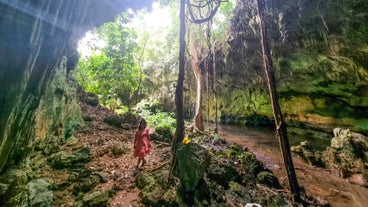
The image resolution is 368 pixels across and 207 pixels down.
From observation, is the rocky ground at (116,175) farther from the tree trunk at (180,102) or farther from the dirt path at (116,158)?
the tree trunk at (180,102)

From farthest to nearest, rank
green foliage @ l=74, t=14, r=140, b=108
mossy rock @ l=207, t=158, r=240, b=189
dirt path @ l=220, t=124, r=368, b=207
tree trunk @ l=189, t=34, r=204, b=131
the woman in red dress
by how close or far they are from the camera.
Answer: green foliage @ l=74, t=14, r=140, b=108, tree trunk @ l=189, t=34, r=204, b=131, dirt path @ l=220, t=124, r=368, b=207, the woman in red dress, mossy rock @ l=207, t=158, r=240, b=189

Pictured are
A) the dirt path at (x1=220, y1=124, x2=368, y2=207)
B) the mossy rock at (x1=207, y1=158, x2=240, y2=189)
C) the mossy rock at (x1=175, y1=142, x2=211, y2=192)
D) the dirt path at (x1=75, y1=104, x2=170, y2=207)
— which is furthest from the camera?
the dirt path at (x1=220, y1=124, x2=368, y2=207)

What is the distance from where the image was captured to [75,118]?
817 centimetres

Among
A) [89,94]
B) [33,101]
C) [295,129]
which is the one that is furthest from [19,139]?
[295,129]

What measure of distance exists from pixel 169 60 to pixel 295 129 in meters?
10.5

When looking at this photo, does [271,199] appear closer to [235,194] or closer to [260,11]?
[235,194]

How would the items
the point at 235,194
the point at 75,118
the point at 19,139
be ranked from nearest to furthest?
the point at 19,139 → the point at 235,194 → the point at 75,118

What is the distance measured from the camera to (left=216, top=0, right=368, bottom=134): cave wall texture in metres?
9.47

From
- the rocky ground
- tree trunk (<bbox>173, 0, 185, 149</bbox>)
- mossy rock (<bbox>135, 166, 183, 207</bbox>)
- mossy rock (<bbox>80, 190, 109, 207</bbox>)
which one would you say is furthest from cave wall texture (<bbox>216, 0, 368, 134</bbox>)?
mossy rock (<bbox>80, 190, 109, 207</bbox>)

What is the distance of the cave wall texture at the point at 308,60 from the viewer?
9.47 m

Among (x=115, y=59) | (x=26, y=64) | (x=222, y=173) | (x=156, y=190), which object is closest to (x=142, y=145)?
(x=156, y=190)

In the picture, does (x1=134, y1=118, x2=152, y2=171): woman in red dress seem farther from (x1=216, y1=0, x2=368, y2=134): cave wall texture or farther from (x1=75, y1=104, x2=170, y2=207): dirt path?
(x1=216, y1=0, x2=368, y2=134): cave wall texture

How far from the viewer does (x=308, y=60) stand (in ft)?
39.0

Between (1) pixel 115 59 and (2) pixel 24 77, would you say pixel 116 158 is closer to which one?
(2) pixel 24 77
